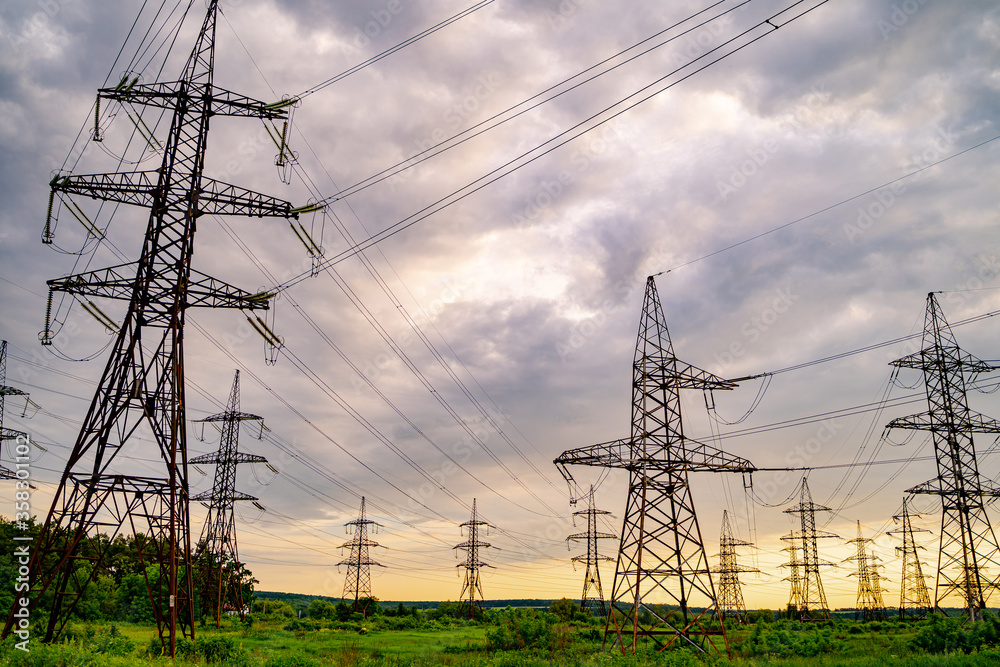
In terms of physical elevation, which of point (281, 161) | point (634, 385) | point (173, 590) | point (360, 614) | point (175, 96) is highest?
point (175, 96)

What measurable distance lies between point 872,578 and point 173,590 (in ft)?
291

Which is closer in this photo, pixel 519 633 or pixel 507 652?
pixel 507 652

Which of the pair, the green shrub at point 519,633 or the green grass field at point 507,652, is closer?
the green grass field at point 507,652

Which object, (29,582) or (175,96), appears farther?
(175,96)

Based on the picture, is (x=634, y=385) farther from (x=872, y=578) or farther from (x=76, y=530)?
(x=872, y=578)

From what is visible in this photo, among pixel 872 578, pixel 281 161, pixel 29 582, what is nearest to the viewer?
pixel 29 582

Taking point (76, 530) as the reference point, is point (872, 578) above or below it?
below

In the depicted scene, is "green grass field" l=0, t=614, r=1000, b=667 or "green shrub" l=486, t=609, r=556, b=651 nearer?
"green grass field" l=0, t=614, r=1000, b=667

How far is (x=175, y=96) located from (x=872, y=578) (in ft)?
309

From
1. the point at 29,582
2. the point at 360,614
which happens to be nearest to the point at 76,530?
the point at 29,582

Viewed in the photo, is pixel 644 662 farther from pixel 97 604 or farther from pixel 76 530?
pixel 97 604

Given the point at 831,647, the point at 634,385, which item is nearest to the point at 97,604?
the point at 634,385

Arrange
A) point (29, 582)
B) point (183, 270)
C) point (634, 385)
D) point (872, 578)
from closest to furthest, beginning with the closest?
point (29, 582) → point (183, 270) → point (634, 385) → point (872, 578)

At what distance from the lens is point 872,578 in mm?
82562
